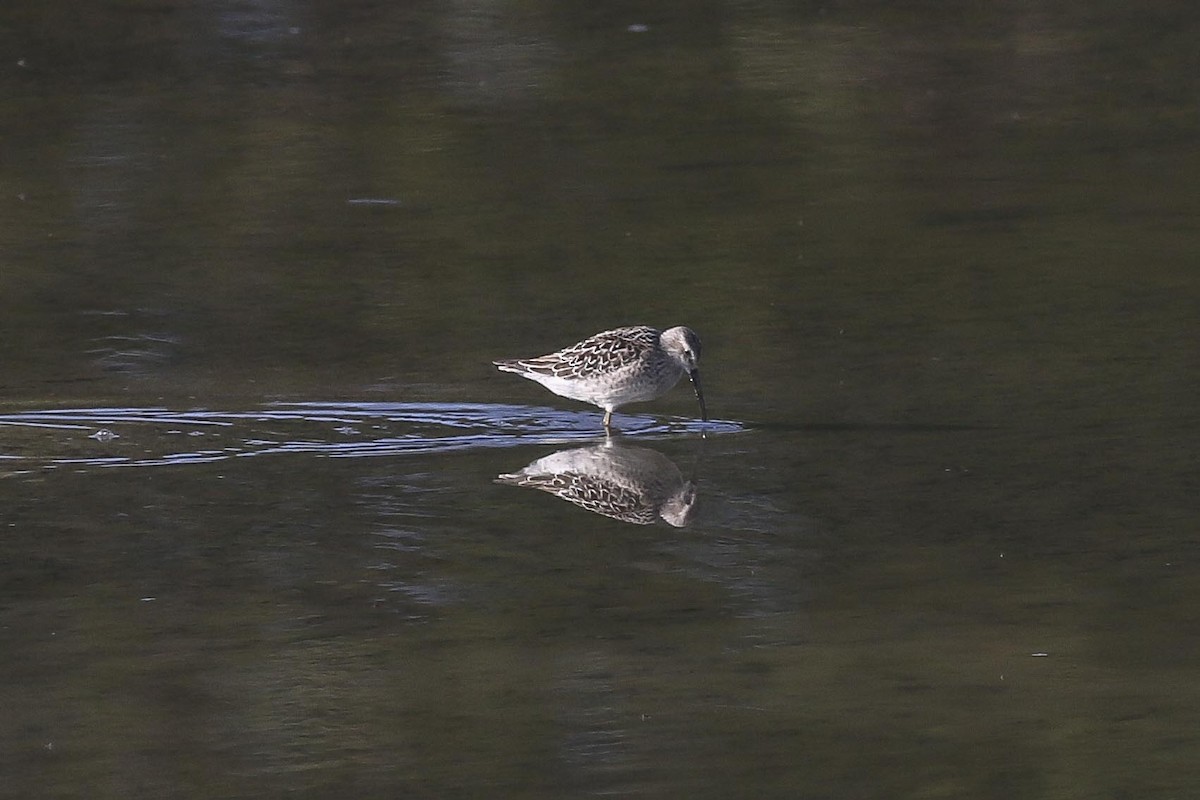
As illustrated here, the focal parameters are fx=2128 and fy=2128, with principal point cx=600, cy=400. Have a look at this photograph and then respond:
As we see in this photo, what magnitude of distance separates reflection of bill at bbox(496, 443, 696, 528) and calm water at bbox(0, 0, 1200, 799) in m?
0.04

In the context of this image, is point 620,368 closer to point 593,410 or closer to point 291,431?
point 593,410

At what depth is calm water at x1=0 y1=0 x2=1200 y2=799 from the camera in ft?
22.1

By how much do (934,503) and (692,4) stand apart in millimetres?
11430

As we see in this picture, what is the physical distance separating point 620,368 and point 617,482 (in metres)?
1.12

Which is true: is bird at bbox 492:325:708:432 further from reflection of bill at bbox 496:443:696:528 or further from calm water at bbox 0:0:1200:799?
reflection of bill at bbox 496:443:696:528

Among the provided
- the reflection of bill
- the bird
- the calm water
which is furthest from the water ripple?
the reflection of bill

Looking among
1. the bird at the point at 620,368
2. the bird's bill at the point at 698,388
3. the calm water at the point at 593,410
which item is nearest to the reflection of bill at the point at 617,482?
the calm water at the point at 593,410

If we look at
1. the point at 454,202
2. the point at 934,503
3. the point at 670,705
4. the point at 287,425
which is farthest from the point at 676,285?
the point at 670,705

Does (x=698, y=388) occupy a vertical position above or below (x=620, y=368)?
below

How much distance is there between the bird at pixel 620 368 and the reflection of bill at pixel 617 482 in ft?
1.38

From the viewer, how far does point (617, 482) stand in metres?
9.51

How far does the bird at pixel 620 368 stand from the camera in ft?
34.5

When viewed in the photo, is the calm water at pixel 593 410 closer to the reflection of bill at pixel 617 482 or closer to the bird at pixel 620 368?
the reflection of bill at pixel 617 482

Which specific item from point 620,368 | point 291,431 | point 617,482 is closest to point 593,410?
point 620,368
